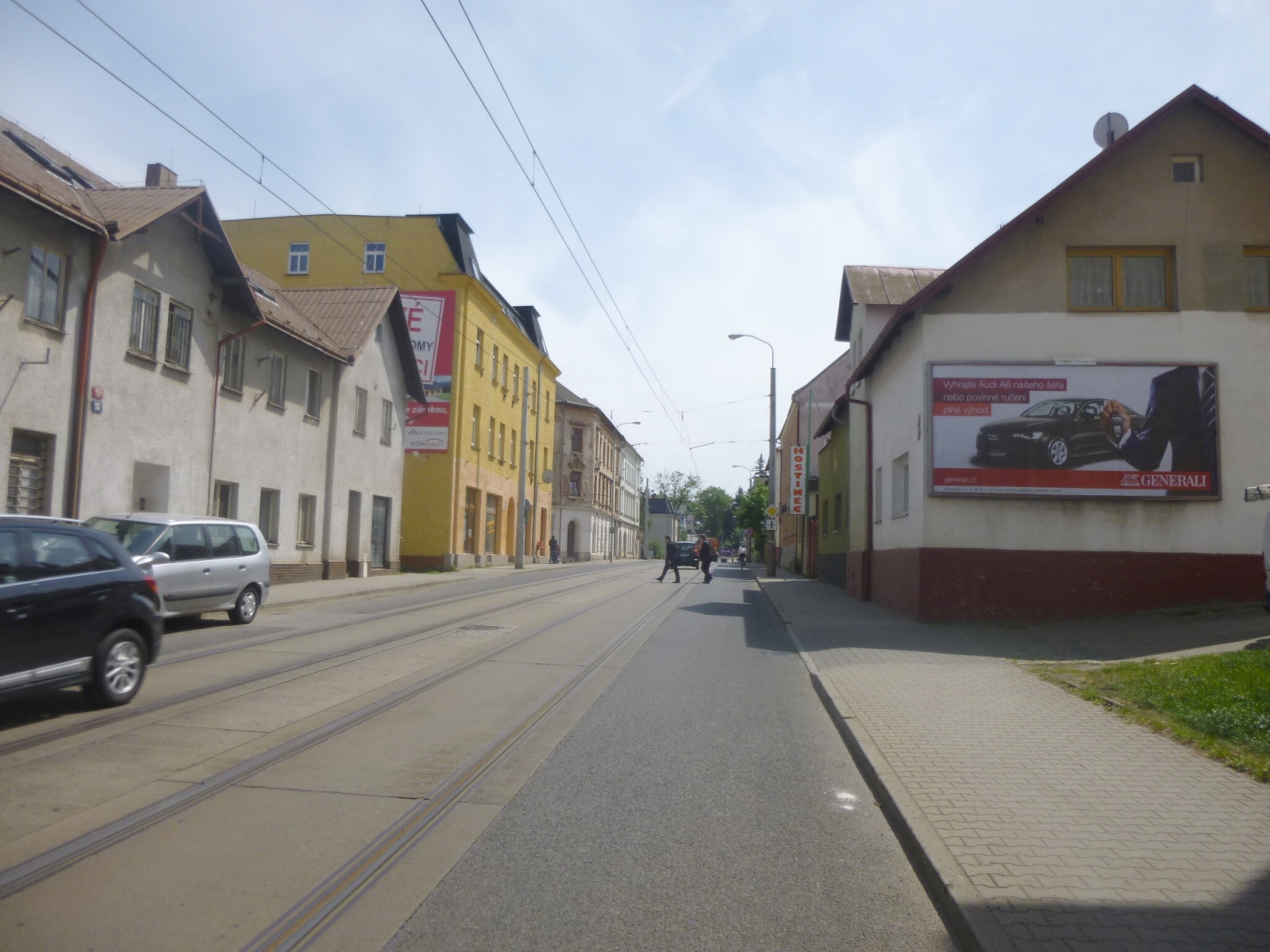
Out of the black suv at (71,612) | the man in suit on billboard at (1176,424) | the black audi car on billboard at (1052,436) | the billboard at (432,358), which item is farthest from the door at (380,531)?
the black suv at (71,612)

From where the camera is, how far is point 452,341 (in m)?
37.0

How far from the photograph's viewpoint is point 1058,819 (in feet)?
17.1

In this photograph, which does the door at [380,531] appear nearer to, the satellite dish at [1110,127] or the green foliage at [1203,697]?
the satellite dish at [1110,127]

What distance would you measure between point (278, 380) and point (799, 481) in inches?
816

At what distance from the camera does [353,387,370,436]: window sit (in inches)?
1089

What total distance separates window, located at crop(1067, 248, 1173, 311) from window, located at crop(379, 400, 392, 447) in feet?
66.1

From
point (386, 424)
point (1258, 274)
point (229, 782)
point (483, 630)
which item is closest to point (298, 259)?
point (386, 424)

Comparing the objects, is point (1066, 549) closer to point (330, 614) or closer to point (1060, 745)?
point (1060, 745)

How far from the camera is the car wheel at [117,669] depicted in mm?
7734

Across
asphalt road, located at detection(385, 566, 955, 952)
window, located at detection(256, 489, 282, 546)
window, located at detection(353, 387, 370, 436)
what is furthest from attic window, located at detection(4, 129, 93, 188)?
asphalt road, located at detection(385, 566, 955, 952)

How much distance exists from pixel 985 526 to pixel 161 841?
1322 cm

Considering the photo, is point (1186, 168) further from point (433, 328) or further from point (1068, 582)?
point (433, 328)

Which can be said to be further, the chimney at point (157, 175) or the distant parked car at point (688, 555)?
the distant parked car at point (688, 555)

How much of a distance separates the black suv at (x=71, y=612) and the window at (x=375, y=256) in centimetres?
3125
